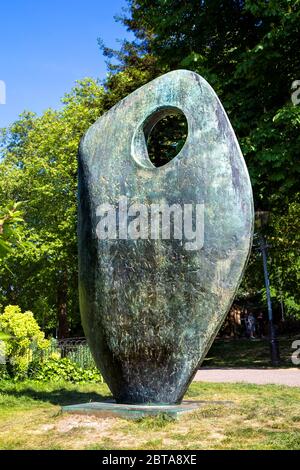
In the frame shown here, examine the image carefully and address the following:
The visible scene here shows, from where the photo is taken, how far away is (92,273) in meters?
7.70

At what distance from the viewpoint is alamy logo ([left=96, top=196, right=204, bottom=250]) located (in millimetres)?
7070

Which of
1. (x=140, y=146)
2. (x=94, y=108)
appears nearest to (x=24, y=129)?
(x=94, y=108)

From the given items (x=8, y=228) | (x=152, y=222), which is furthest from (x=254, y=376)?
(x=8, y=228)

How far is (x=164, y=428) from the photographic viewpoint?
6387mm

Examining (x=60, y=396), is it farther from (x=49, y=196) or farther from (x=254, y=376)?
(x=49, y=196)

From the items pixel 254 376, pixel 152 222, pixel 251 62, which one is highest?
pixel 251 62

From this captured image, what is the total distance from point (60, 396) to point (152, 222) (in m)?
4.28

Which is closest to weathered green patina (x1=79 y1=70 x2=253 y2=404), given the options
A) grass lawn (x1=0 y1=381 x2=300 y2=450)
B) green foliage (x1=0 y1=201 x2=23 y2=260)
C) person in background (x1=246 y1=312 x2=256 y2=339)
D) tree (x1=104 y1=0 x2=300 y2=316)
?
grass lawn (x1=0 y1=381 x2=300 y2=450)

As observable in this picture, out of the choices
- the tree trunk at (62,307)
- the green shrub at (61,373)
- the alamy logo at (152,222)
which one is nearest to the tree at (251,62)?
the green shrub at (61,373)

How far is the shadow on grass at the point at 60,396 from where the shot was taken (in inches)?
370

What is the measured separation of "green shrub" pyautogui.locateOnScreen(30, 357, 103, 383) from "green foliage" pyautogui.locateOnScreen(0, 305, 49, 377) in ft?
0.96

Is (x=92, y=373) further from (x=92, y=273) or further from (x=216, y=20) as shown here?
(x=216, y=20)
